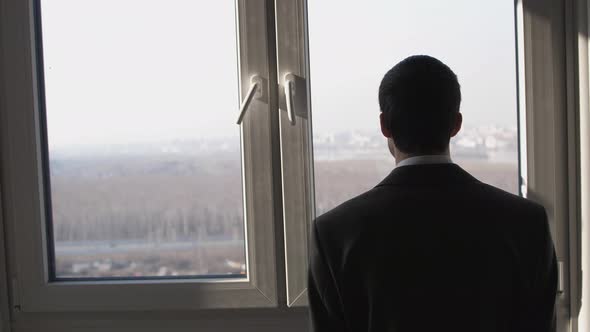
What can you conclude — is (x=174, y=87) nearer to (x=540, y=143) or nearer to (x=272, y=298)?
(x=272, y=298)

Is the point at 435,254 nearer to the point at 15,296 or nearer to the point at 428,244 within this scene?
the point at 428,244

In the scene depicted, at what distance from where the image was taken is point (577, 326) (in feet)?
5.49

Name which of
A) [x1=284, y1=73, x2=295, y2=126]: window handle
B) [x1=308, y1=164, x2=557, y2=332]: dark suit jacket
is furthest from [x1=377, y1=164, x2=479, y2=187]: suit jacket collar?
[x1=284, y1=73, x2=295, y2=126]: window handle

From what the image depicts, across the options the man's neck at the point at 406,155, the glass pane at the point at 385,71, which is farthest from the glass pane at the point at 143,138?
the man's neck at the point at 406,155

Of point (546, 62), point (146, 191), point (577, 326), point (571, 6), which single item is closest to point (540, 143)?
point (546, 62)

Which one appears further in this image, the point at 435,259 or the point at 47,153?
the point at 47,153

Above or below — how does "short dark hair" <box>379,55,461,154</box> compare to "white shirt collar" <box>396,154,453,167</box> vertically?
above

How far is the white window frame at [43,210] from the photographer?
1747 millimetres

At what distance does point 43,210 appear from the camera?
6.02ft

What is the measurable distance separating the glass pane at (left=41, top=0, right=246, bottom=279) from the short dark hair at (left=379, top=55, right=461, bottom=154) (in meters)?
0.87

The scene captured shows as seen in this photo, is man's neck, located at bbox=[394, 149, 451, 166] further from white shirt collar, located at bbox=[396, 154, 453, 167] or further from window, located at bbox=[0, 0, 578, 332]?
window, located at bbox=[0, 0, 578, 332]

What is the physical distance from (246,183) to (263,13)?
1.43ft

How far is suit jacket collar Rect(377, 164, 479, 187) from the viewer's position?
958mm

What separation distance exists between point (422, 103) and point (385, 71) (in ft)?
2.66
